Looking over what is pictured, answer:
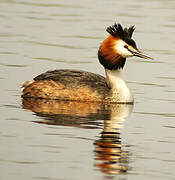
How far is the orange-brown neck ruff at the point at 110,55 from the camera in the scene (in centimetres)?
1706

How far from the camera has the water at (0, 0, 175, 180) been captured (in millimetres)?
11836

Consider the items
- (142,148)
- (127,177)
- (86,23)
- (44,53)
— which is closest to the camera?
(127,177)

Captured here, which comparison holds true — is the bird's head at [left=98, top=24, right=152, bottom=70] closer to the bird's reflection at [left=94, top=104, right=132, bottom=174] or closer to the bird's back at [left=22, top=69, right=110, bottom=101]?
the bird's back at [left=22, top=69, right=110, bottom=101]

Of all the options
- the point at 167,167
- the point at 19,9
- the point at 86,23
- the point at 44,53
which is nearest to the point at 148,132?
the point at 167,167

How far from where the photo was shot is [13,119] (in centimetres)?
1460

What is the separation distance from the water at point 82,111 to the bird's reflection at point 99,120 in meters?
0.02

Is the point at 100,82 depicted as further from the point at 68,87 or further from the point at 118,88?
the point at 68,87

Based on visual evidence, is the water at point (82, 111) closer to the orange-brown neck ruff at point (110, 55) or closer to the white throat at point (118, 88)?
the white throat at point (118, 88)

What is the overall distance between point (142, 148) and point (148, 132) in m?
1.21

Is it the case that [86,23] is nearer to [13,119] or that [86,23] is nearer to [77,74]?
[77,74]

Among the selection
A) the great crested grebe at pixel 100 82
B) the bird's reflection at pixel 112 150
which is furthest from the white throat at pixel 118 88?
the bird's reflection at pixel 112 150

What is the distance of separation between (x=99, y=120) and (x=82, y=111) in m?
0.90

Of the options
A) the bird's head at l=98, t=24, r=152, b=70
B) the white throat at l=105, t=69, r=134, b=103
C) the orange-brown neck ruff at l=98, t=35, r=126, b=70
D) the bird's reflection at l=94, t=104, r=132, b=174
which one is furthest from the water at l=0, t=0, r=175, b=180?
the bird's head at l=98, t=24, r=152, b=70

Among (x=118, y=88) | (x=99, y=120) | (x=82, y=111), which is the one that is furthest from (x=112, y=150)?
(x=118, y=88)
